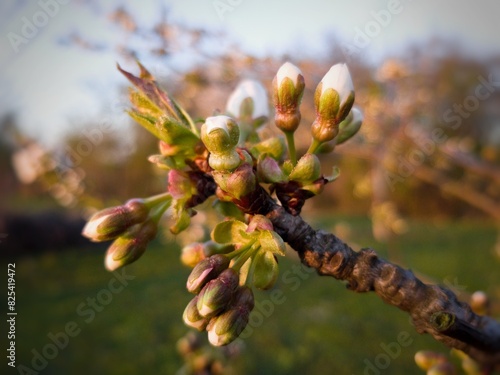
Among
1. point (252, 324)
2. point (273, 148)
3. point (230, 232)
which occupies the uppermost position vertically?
point (273, 148)

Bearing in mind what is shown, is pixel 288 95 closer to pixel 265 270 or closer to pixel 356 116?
pixel 356 116

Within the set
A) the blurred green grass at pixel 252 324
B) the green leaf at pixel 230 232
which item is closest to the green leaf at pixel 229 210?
the green leaf at pixel 230 232

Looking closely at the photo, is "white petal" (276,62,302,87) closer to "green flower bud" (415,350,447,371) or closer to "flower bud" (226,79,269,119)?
"flower bud" (226,79,269,119)

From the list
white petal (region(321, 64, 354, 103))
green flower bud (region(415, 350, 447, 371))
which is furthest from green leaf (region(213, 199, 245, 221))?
green flower bud (region(415, 350, 447, 371))

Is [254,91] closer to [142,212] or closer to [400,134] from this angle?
[142,212]

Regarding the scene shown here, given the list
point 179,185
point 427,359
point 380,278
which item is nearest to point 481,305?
point 427,359

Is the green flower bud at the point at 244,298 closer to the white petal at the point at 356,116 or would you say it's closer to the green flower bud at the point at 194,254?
the green flower bud at the point at 194,254

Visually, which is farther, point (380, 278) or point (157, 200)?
point (157, 200)
